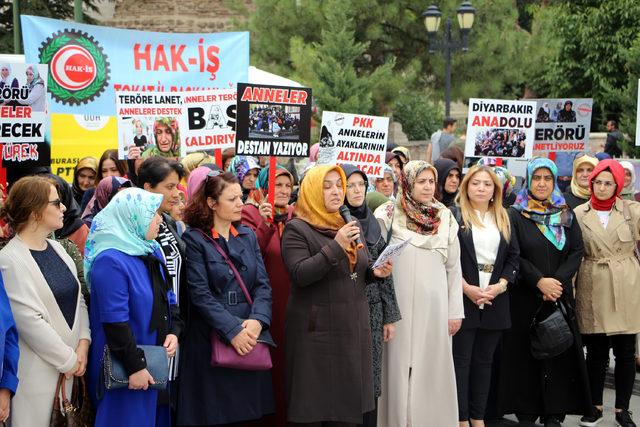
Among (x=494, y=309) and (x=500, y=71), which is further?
(x=500, y=71)

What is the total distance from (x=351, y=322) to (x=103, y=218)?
162 cm

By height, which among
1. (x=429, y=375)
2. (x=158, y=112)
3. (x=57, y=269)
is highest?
(x=158, y=112)

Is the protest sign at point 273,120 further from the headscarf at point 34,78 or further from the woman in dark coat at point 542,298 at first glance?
the woman in dark coat at point 542,298

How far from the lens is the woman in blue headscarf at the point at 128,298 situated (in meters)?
4.95

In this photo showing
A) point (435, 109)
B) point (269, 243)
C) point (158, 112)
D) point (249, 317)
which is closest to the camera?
point (249, 317)

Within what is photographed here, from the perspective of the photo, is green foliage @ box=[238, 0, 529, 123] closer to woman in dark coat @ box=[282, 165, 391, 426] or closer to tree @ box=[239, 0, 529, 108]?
tree @ box=[239, 0, 529, 108]

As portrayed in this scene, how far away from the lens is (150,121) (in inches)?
351

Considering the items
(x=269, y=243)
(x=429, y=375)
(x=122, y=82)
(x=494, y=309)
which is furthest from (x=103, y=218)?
(x=122, y=82)

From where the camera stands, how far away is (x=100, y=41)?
966 centimetres

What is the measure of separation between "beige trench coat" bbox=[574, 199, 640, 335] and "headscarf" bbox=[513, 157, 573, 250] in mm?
438

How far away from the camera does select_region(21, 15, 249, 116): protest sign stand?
366 inches

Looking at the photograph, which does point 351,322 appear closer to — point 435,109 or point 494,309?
point 494,309

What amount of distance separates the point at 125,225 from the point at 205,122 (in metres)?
3.90

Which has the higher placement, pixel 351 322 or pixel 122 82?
pixel 122 82
